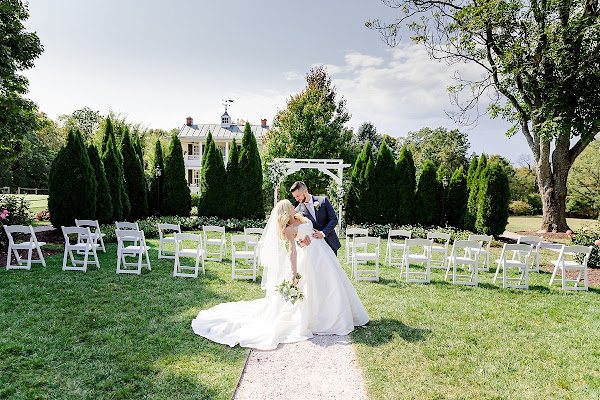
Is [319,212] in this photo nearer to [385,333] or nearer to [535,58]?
[385,333]

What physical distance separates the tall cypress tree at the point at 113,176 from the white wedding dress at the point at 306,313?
10.2 meters

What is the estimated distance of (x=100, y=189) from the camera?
41.4ft

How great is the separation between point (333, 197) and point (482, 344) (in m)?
11.0

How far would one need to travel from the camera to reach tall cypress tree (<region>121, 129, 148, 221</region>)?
50.1ft

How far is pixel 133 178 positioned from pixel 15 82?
212 inches

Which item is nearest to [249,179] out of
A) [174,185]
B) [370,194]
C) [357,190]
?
[174,185]

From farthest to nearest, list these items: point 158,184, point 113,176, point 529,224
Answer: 1. point 529,224
2. point 158,184
3. point 113,176

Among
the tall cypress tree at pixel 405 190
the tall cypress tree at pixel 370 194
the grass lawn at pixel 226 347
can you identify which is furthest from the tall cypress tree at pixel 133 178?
the tall cypress tree at pixel 405 190

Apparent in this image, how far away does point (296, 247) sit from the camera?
201 inches

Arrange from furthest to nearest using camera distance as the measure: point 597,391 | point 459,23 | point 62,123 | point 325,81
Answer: point 62,123, point 325,81, point 459,23, point 597,391

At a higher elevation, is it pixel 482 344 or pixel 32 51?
pixel 32 51

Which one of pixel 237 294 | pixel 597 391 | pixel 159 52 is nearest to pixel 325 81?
pixel 159 52

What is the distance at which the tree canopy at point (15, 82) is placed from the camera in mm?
9031

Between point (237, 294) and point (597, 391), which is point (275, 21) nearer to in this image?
point (237, 294)
